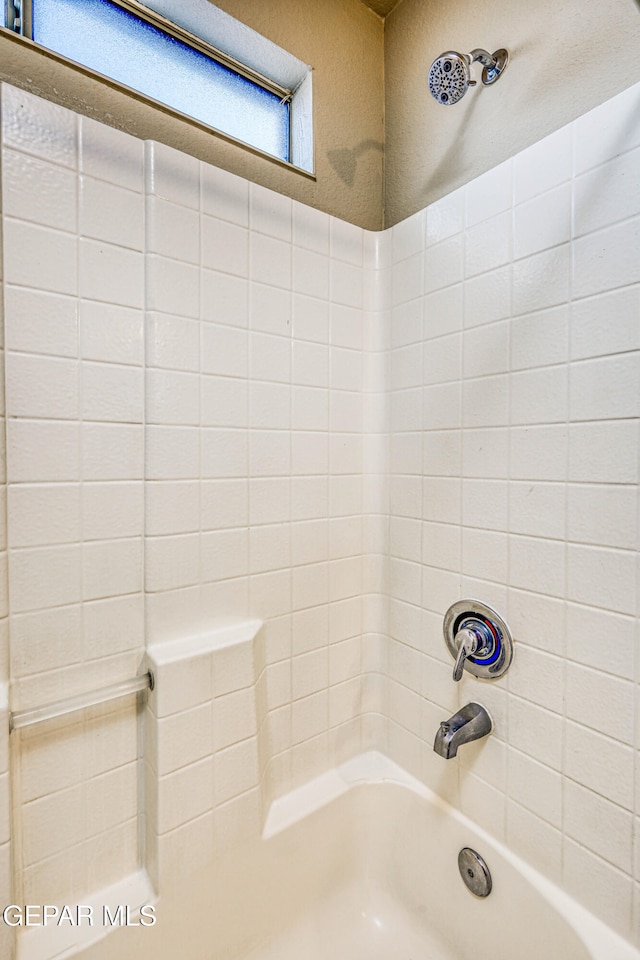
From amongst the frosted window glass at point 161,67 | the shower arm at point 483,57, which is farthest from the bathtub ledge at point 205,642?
the shower arm at point 483,57

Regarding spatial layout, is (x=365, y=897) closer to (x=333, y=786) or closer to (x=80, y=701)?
(x=333, y=786)

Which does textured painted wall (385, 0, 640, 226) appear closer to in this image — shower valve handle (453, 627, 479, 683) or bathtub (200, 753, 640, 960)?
shower valve handle (453, 627, 479, 683)

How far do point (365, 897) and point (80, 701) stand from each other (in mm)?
985

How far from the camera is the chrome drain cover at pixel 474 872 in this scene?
3.40 feet

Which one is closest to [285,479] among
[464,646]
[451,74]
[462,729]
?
[464,646]

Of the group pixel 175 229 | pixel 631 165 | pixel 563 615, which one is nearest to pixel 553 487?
pixel 563 615

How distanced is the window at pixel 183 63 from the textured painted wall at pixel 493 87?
0.30m

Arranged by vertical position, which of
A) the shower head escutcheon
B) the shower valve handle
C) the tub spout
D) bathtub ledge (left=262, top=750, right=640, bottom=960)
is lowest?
bathtub ledge (left=262, top=750, right=640, bottom=960)

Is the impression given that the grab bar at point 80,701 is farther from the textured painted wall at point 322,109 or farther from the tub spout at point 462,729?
the textured painted wall at point 322,109

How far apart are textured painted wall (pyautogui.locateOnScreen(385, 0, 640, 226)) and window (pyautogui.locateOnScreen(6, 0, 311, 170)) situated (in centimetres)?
30

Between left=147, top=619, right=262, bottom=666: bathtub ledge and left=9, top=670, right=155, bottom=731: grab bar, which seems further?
left=147, top=619, right=262, bottom=666: bathtub ledge

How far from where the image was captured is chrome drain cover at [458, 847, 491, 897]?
104 centimetres

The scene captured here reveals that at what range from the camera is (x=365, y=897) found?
1.23 m

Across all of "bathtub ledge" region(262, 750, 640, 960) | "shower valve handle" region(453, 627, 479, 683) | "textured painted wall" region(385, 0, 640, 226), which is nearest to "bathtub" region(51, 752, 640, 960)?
"bathtub ledge" region(262, 750, 640, 960)
